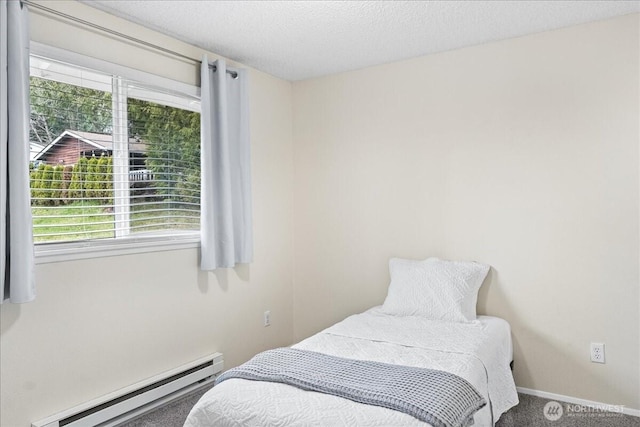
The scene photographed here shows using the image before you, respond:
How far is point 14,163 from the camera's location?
6.88 feet

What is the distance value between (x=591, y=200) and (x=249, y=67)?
2599 millimetres

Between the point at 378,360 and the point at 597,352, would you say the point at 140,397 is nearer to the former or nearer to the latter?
the point at 378,360

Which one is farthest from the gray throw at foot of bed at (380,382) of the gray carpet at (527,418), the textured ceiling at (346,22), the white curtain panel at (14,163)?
the textured ceiling at (346,22)

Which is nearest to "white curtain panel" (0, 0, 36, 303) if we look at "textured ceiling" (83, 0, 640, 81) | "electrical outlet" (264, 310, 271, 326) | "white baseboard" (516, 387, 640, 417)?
"textured ceiling" (83, 0, 640, 81)

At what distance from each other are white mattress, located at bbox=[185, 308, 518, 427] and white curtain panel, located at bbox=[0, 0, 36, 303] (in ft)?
3.35

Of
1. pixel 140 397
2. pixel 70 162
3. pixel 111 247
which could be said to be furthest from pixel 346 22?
pixel 140 397

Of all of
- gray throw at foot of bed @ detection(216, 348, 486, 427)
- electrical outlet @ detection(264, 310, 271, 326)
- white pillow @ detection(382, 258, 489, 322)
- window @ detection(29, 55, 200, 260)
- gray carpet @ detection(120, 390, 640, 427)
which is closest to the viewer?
gray throw at foot of bed @ detection(216, 348, 486, 427)

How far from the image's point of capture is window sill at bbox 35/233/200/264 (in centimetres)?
234

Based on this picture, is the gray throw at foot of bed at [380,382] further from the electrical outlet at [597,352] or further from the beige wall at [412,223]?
the electrical outlet at [597,352]

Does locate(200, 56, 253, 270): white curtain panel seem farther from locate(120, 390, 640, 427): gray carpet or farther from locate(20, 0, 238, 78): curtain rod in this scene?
locate(120, 390, 640, 427): gray carpet

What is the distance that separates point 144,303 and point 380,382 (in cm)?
157

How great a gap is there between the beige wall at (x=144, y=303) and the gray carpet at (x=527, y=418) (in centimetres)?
24

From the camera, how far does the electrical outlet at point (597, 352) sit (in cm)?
284

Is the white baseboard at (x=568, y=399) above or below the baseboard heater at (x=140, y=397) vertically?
below
